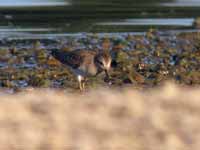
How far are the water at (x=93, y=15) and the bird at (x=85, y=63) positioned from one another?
17.3 feet

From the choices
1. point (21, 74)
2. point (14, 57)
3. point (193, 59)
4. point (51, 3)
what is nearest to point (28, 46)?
point (14, 57)

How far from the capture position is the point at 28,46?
17922 mm

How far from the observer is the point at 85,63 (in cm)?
1401

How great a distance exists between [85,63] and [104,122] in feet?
17.8

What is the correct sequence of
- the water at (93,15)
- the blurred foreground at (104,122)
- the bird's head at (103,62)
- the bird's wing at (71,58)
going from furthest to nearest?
the water at (93,15) < the bird's wing at (71,58) < the bird's head at (103,62) < the blurred foreground at (104,122)

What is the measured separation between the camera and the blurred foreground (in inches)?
315

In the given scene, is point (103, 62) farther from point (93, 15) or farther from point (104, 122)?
point (93, 15)

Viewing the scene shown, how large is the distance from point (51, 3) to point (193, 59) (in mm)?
8895

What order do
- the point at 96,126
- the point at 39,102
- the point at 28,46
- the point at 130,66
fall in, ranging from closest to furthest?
the point at 96,126 → the point at 39,102 → the point at 130,66 → the point at 28,46

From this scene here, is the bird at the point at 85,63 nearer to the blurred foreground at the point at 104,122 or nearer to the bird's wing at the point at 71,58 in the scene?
the bird's wing at the point at 71,58

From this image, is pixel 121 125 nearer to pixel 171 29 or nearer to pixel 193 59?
pixel 193 59

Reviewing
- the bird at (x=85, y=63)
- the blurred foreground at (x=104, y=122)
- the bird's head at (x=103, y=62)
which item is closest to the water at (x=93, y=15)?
the bird at (x=85, y=63)

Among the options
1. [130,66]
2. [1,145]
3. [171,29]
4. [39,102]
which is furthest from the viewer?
[171,29]

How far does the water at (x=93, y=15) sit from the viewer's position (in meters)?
20.5
